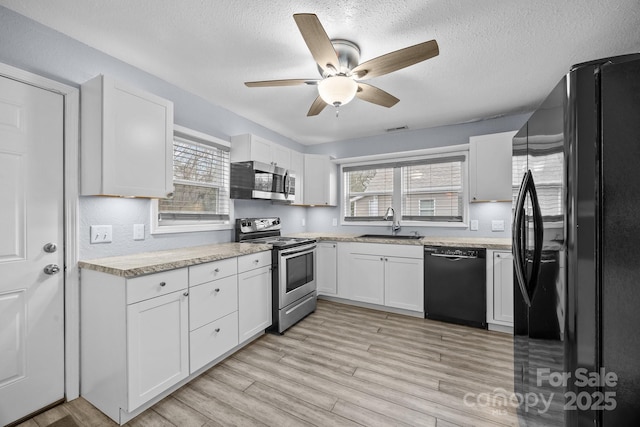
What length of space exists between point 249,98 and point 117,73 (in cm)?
111

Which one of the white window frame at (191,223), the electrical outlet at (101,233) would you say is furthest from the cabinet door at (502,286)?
the electrical outlet at (101,233)

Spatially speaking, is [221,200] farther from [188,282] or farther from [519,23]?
[519,23]

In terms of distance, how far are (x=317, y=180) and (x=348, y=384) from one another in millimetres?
2807

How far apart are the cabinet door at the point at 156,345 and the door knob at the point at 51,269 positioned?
66 centimetres

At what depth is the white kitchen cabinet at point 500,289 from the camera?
2807 mm

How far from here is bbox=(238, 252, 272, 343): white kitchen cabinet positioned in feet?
8.06

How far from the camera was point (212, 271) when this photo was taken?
216 centimetres

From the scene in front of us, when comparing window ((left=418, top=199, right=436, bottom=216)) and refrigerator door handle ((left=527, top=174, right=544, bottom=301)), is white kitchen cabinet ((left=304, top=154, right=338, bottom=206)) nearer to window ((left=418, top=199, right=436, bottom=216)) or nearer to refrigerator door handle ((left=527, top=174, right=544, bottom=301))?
window ((left=418, top=199, right=436, bottom=216))

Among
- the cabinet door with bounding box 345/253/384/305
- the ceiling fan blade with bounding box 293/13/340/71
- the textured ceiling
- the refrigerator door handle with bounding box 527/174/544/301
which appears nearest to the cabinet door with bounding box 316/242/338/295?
the cabinet door with bounding box 345/253/384/305

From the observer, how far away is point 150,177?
6.83 feet

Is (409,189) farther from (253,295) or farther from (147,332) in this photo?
(147,332)

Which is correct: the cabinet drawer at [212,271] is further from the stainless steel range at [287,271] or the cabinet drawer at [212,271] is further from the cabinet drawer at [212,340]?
the stainless steel range at [287,271]

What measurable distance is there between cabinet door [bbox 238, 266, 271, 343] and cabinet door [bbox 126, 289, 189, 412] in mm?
556

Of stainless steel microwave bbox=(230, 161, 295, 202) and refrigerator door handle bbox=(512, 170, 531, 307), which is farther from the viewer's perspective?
stainless steel microwave bbox=(230, 161, 295, 202)
